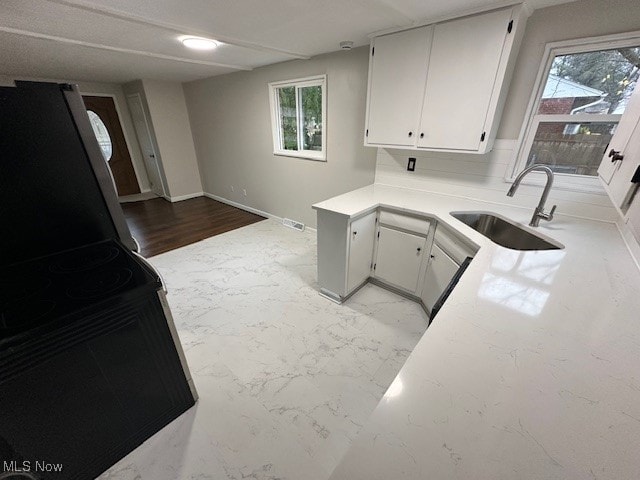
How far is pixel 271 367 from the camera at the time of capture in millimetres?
1775

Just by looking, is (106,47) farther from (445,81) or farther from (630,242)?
(630,242)

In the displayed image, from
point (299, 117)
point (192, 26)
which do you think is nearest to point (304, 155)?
point (299, 117)

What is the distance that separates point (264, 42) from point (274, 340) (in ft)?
8.91

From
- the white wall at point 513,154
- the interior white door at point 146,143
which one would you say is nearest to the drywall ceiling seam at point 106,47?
the interior white door at point 146,143

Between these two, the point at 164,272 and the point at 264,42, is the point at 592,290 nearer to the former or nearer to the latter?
the point at 264,42

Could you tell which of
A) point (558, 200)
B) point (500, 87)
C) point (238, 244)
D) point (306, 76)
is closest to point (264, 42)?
point (306, 76)

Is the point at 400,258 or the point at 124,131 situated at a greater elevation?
the point at 124,131

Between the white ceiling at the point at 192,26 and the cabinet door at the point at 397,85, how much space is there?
0.11m

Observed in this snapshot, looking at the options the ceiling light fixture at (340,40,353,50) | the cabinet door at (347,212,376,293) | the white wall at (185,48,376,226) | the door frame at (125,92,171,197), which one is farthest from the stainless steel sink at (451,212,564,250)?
the door frame at (125,92,171,197)

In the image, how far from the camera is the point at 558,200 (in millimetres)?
1882

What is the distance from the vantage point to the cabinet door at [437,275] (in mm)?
1822

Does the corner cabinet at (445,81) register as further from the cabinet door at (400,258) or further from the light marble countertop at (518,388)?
the light marble countertop at (518,388)

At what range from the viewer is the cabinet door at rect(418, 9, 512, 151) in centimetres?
167

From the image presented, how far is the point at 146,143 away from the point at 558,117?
6471 mm
